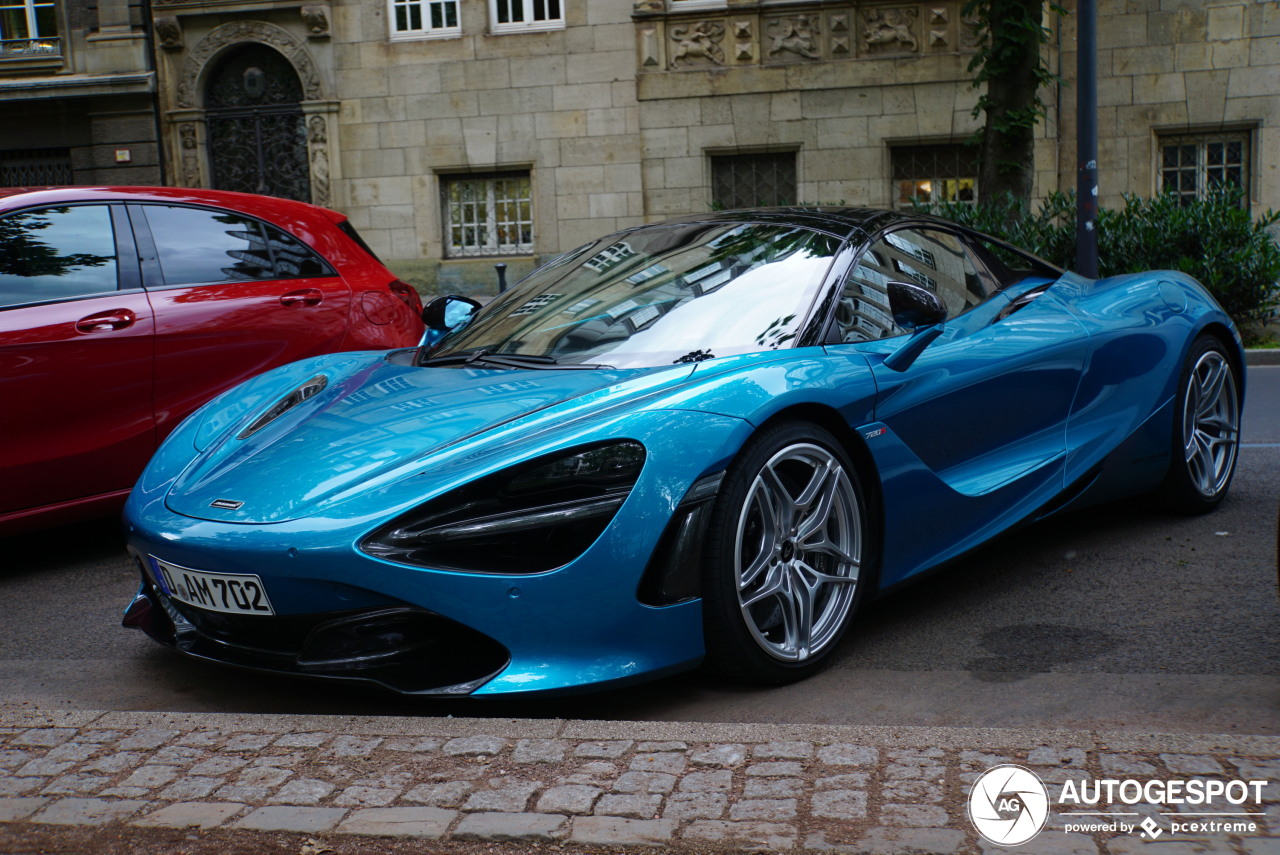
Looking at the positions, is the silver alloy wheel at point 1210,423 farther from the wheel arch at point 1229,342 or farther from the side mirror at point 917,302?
the side mirror at point 917,302

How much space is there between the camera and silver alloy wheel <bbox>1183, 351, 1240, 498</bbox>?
4.95 meters

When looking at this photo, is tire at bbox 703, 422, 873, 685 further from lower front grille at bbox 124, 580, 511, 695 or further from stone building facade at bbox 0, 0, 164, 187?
stone building facade at bbox 0, 0, 164, 187

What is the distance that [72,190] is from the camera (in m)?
5.07

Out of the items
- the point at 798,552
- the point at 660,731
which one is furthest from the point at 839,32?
the point at 660,731

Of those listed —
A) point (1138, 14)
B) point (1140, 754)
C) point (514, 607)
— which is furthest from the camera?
point (1138, 14)

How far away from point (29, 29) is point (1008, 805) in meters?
20.0

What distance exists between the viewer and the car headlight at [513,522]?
296 centimetres

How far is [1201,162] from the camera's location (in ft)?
53.0

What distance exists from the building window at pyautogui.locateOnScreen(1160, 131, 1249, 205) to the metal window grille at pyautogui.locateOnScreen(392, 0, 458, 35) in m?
9.69

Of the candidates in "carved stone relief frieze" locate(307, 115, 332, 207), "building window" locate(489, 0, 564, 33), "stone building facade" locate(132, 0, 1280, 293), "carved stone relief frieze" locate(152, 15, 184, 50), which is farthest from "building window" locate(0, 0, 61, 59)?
"building window" locate(489, 0, 564, 33)

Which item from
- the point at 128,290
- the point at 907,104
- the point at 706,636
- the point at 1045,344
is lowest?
the point at 706,636

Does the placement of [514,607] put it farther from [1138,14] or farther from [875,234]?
[1138,14]

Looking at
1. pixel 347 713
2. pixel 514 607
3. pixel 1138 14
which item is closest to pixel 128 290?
pixel 347 713

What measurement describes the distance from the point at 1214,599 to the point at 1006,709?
1317 millimetres
